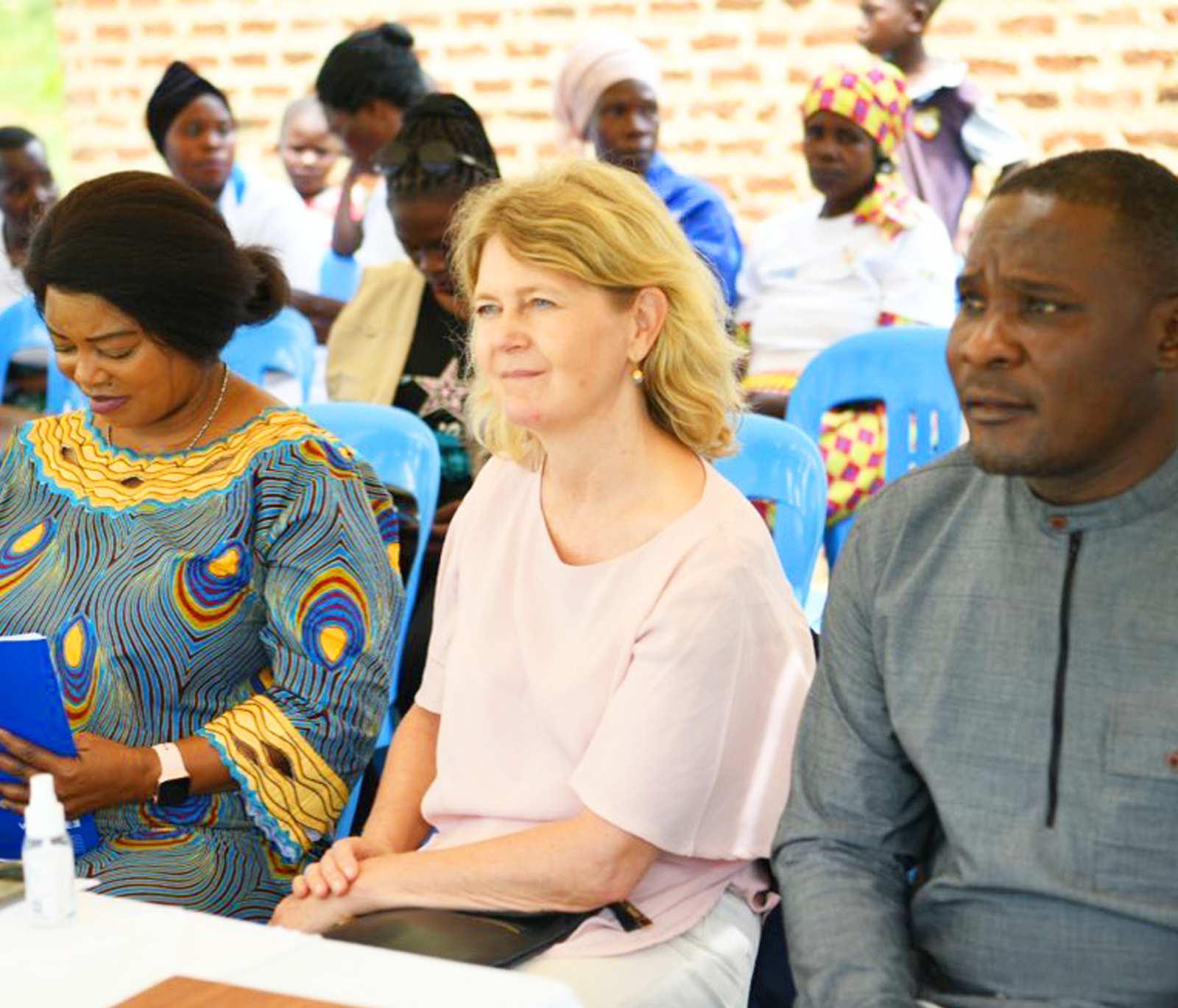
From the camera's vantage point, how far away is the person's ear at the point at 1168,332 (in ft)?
5.44

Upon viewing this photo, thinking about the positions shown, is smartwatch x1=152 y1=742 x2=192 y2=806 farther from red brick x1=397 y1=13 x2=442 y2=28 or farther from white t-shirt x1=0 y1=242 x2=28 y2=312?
red brick x1=397 y1=13 x2=442 y2=28

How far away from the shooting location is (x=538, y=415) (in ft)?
6.97

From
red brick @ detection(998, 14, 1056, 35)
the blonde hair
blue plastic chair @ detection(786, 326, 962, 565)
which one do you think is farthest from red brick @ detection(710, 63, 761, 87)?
the blonde hair

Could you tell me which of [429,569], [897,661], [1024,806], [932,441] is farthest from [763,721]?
[932,441]

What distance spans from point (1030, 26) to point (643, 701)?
4998 mm

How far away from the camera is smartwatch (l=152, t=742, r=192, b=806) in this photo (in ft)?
7.49

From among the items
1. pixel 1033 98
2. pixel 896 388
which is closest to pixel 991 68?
pixel 1033 98

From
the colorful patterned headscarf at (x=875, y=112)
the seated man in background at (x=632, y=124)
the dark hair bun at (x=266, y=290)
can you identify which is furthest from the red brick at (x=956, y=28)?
the dark hair bun at (x=266, y=290)

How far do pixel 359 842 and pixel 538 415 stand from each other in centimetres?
57

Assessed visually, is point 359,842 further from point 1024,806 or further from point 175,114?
point 175,114

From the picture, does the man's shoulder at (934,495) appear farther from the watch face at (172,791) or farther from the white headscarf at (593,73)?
the white headscarf at (593,73)

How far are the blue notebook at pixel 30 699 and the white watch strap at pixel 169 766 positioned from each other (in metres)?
0.13

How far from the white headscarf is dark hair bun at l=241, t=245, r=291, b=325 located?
305cm

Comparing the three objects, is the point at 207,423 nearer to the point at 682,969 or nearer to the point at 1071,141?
the point at 682,969
